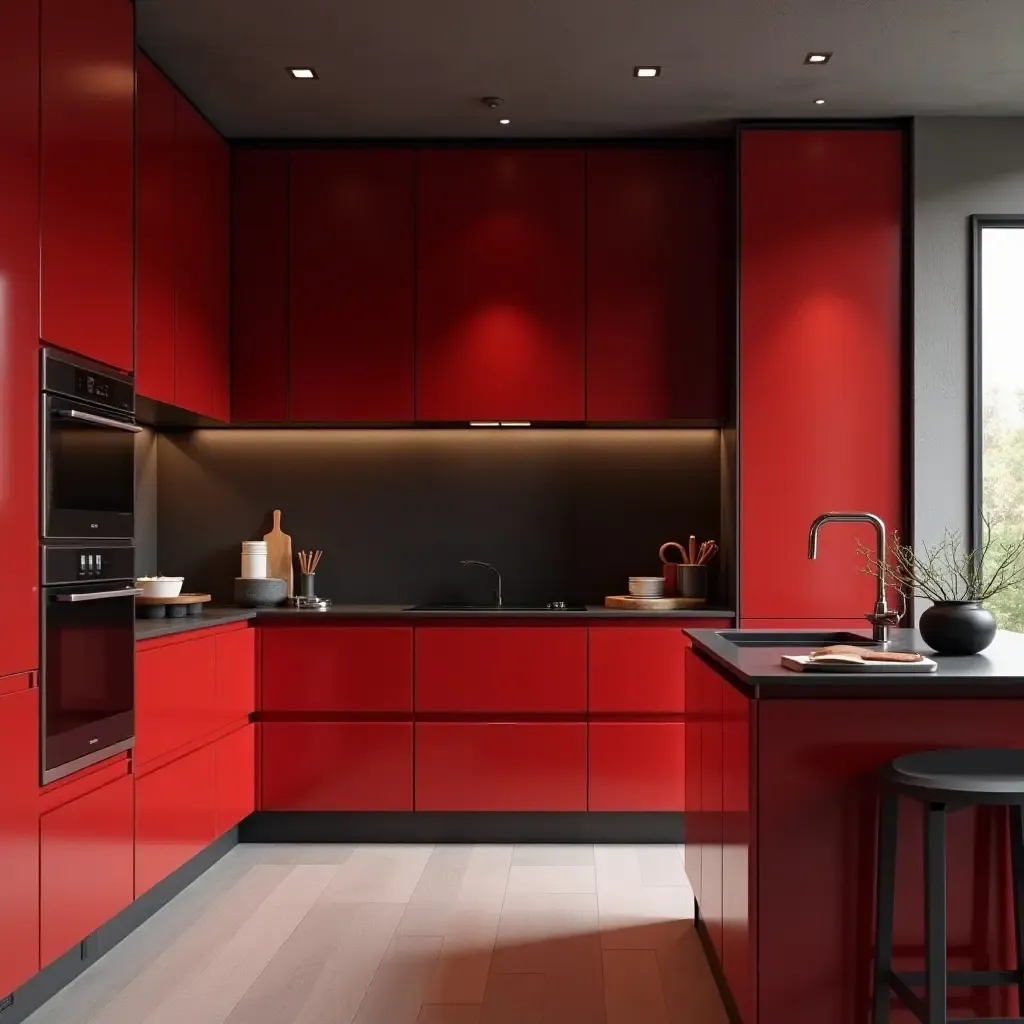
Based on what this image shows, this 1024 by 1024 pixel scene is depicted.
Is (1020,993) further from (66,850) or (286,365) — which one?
(286,365)

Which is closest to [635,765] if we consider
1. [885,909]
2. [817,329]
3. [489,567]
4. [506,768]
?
[506,768]

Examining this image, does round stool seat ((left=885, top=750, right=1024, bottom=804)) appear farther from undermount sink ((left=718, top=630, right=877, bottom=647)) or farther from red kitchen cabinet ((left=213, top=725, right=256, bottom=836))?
red kitchen cabinet ((left=213, top=725, right=256, bottom=836))

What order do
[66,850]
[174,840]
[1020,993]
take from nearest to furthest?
[1020,993]
[66,850]
[174,840]

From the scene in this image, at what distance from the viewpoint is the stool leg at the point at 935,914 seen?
2070mm

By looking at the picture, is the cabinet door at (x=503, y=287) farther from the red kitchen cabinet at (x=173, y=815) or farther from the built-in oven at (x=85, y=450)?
the red kitchen cabinet at (x=173, y=815)

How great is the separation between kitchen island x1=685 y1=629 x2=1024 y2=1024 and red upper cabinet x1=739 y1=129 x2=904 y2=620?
2.13 meters

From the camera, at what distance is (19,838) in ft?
8.32

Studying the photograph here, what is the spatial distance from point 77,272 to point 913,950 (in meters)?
2.59

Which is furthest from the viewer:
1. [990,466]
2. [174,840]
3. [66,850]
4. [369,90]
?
[990,466]

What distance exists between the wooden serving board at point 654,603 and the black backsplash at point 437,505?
0.37 metres

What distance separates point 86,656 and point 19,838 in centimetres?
52

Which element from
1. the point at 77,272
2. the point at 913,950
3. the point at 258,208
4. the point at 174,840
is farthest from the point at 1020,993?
the point at 258,208

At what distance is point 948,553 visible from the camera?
14.2 feet

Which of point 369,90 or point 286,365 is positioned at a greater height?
point 369,90
